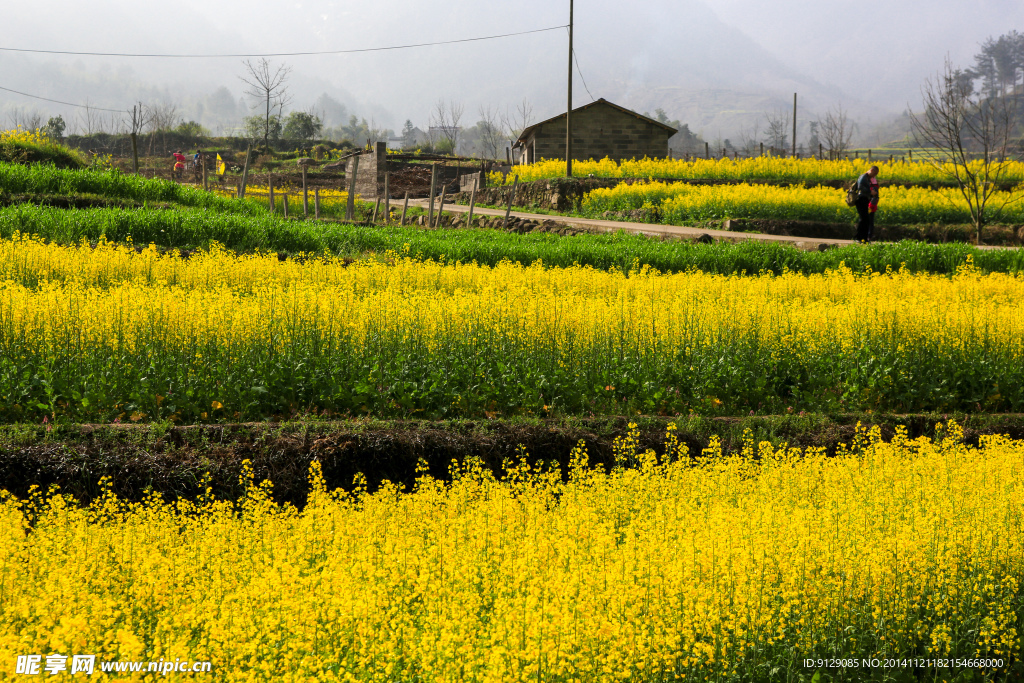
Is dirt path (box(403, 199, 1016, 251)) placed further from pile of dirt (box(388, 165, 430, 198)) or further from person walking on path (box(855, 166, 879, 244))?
pile of dirt (box(388, 165, 430, 198))

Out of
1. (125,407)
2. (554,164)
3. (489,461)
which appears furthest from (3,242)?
(554,164)

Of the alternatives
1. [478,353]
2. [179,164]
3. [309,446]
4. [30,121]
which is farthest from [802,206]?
[30,121]

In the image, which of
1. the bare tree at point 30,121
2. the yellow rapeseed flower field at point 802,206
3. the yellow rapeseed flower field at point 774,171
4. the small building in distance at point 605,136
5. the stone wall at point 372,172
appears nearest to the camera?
the yellow rapeseed flower field at point 802,206

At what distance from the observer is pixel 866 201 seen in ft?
55.7

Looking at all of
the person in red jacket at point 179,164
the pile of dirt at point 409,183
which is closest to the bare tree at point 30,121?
the person in red jacket at point 179,164

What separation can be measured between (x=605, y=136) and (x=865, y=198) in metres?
20.6

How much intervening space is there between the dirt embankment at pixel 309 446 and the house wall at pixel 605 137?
31015mm

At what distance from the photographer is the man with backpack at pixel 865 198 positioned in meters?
16.8

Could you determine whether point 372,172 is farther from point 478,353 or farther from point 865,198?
point 478,353

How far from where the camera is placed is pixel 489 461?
5969 millimetres

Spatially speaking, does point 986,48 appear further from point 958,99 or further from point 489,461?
point 489,461

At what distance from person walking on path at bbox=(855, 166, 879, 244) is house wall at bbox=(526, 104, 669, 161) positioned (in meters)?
19.7

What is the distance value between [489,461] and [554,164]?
28033 millimetres

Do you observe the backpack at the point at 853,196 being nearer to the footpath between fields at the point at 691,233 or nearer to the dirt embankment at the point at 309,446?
the footpath between fields at the point at 691,233
